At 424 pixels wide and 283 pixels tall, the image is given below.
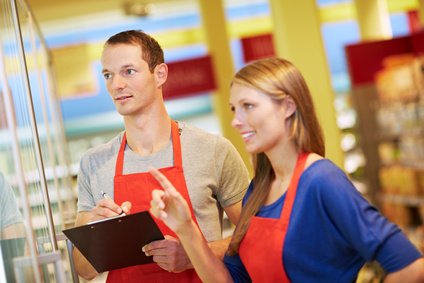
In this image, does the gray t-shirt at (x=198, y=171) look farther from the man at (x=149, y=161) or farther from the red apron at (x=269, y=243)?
the red apron at (x=269, y=243)

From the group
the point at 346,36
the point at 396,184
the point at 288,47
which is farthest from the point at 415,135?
the point at 346,36

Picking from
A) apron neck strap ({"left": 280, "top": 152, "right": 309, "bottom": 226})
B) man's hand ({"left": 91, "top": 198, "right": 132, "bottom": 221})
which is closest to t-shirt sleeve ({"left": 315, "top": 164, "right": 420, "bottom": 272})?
apron neck strap ({"left": 280, "top": 152, "right": 309, "bottom": 226})

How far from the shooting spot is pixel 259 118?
237 cm

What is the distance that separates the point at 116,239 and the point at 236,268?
43 centimetres

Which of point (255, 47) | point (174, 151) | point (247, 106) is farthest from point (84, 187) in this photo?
point (255, 47)

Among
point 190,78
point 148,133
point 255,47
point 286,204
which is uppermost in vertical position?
point 255,47

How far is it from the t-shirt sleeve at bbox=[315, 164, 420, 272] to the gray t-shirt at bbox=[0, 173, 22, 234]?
0.90m

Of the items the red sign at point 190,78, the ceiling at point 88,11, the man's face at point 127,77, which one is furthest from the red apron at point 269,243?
the red sign at point 190,78

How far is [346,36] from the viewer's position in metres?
15.1

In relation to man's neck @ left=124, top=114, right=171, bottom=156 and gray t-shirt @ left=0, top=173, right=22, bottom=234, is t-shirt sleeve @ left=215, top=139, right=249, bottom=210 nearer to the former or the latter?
man's neck @ left=124, top=114, right=171, bottom=156

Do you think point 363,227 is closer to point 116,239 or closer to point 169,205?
point 169,205

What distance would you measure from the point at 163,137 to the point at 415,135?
264 inches

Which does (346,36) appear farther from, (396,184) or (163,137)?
(163,137)

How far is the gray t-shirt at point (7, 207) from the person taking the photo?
2.14 m
